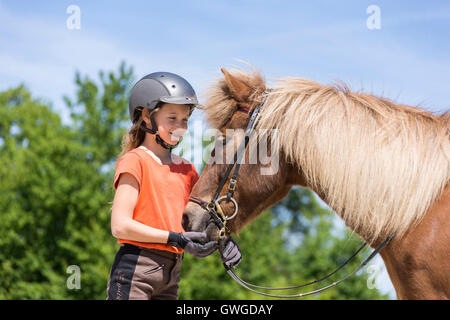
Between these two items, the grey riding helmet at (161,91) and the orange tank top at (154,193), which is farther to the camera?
the grey riding helmet at (161,91)

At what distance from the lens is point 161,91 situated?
280 cm

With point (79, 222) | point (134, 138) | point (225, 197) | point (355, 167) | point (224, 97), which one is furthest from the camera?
point (79, 222)

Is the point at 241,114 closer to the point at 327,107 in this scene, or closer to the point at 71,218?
the point at 327,107

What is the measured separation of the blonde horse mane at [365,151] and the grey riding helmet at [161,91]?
0.31 metres

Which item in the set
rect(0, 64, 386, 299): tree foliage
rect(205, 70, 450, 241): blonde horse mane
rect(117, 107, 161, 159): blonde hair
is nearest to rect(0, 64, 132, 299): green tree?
rect(0, 64, 386, 299): tree foliage

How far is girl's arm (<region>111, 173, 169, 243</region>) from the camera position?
2.47 m

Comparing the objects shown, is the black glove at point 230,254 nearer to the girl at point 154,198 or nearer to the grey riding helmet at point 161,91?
the girl at point 154,198

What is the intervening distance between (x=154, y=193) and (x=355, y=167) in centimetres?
119

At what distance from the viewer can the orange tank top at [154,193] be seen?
2.62m

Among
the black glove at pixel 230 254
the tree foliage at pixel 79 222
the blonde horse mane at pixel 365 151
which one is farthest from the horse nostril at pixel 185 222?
the tree foliage at pixel 79 222

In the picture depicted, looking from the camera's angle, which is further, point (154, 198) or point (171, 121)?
point (171, 121)

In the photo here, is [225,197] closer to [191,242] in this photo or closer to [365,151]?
[191,242]

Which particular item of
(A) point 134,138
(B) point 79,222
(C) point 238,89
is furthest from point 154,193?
(B) point 79,222
